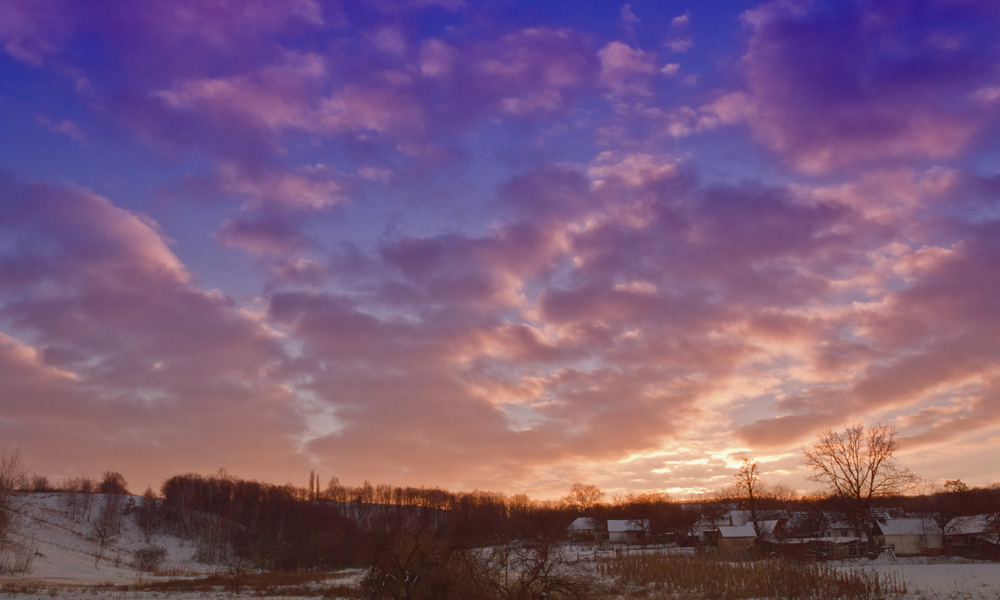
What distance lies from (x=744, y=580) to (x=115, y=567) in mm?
81219

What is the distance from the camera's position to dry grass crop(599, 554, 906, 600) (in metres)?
23.2

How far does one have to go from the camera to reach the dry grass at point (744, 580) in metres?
23.2

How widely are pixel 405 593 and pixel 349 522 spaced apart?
440 feet

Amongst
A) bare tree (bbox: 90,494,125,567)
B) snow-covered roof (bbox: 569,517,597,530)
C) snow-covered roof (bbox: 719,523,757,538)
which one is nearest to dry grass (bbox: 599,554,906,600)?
snow-covered roof (bbox: 719,523,757,538)

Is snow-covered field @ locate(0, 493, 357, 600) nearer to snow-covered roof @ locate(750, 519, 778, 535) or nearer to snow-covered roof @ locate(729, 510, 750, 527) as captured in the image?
snow-covered roof @ locate(750, 519, 778, 535)

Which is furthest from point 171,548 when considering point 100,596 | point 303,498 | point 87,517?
point 100,596

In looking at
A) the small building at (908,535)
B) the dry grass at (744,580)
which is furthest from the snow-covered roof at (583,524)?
the dry grass at (744,580)

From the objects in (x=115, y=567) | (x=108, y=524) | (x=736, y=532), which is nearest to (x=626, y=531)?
(x=736, y=532)

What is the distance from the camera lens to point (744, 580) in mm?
26875

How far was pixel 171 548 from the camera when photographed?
384 ft

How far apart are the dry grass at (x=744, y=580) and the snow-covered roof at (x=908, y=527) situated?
6912 cm

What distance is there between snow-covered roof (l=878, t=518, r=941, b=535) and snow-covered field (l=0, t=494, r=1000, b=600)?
2671 centimetres

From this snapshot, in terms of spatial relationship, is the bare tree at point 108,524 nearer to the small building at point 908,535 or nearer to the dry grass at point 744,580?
the dry grass at point 744,580

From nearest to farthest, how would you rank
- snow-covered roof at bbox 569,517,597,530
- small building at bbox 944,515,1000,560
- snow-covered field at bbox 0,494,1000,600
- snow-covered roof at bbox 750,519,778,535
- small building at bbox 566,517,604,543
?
snow-covered field at bbox 0,494,1000,600 < small building at bbox 944,515,1000,560 < snow-covered roof at bbox 750,519,778,535 < small building at bbox 566,517,604,543 < snow-covered roof at bbox 569,517,597,530
